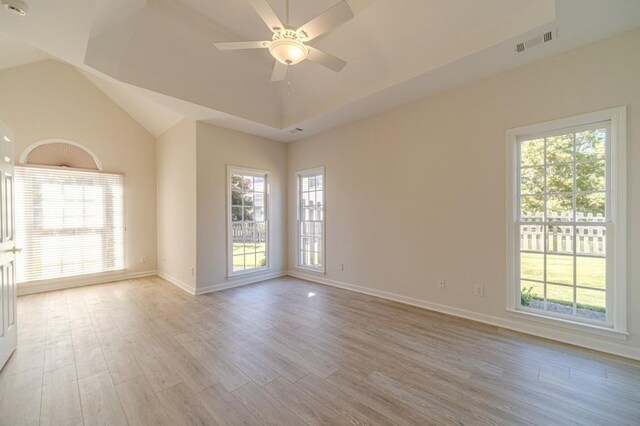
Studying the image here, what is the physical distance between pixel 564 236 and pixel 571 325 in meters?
0.90

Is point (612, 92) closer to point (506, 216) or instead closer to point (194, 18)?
point (506, 216)

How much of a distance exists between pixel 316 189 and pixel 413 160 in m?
2.05

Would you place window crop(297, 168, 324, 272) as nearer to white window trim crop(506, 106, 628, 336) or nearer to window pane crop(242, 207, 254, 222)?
window pane crop(242, 207, 254, 222)

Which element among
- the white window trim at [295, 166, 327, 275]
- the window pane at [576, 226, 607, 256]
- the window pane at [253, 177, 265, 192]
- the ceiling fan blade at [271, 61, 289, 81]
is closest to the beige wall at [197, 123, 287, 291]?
the window pane at [253, 177, 265, 192]

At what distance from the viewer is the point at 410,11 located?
2.71 metres

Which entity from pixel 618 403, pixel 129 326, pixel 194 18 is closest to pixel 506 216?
pixel 618 403

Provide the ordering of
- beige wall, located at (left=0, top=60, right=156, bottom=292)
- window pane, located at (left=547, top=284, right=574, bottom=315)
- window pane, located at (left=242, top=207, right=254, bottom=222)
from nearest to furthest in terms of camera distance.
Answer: window pane, located at (left=547, top=284, right=574, bottom=315) < beige wall, located at (left=0, top=60, right=156, bottom=292) < window pane, located at (left=242, top=207, right=254, bottom=222)

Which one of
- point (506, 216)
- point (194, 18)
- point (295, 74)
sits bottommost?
point (506, 216)

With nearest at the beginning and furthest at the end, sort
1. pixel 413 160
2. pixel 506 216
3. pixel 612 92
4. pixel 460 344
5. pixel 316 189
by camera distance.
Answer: pixel 612 92 < pixel 460 344 < pixel 506 216 < pixel 413 160 < pixel 316 189

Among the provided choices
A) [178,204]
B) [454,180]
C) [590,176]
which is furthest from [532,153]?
[178,204]

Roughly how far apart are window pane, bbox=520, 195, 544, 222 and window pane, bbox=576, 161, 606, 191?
340 millimetres

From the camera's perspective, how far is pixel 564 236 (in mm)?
2740

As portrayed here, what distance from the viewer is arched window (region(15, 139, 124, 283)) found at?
4.25 m

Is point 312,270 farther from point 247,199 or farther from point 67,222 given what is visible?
point 67,222
